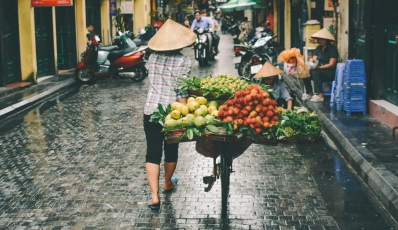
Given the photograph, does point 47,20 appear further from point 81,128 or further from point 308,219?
point 308,219

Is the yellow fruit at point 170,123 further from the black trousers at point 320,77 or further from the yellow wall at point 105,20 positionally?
the yellow wall at point 105,20

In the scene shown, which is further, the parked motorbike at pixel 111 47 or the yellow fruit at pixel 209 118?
the parked motorbike at pixel 111 47

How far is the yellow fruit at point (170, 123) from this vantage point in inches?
227

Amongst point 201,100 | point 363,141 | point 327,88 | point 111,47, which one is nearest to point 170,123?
point 201,100

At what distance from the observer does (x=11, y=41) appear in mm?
16828

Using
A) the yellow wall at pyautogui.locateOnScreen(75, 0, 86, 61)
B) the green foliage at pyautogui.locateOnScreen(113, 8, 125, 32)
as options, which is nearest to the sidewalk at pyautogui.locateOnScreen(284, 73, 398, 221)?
the yellow wall at pyautogui.locateOnScreen(75, 0, 86, 61)

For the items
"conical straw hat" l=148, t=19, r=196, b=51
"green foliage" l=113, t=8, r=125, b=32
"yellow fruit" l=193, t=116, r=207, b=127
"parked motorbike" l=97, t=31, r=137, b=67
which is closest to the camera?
"yellow fruit" l=193, t=116, r=207, b=127

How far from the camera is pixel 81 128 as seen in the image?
10.9m

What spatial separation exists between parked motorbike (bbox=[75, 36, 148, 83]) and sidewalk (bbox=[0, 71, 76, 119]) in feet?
1.61

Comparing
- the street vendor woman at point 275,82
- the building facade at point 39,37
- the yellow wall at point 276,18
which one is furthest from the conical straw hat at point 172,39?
the yellow wall at point 276,18

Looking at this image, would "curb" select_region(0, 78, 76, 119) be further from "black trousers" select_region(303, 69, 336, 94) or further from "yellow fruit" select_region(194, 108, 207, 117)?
"yellow fruit" select_region(194, 108, 207, 117)

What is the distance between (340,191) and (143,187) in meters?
2.15

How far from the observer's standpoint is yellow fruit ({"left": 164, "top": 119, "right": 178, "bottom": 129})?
5.77 m

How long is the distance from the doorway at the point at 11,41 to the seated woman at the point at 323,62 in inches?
307
